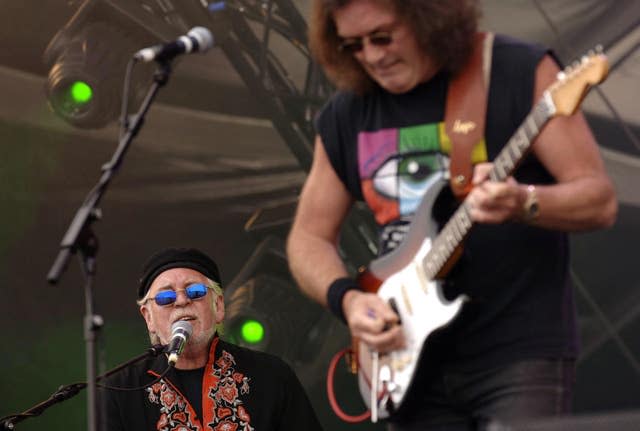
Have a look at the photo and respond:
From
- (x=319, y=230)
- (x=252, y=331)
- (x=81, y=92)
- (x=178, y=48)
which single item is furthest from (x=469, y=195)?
(x=81, y=92)

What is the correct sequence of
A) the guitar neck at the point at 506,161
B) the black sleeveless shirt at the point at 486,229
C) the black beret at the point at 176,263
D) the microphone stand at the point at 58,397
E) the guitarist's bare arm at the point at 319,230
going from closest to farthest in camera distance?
the guitar neck at the point at 506,161, the black sleeveless shirt at the point at 486,229, the guitarist's bare arm at the point at 319,230, the microphone stand at the point at 58,397, the black beret at the point at 176,263

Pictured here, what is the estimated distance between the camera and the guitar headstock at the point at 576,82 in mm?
2418

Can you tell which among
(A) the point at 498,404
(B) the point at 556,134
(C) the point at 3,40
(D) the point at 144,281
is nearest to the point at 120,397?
(D) the point at 144,281

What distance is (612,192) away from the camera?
2.58 meters

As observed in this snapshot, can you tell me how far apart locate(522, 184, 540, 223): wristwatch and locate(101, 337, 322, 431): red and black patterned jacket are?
151 cm

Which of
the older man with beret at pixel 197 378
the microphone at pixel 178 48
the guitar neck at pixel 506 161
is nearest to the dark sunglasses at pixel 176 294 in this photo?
the older man with beret at pixel 197 378

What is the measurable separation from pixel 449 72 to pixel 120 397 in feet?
5.07

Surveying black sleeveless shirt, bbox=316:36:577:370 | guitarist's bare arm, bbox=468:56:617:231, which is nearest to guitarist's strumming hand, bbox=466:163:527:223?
guitarist's bare arm, bbox=468:56:617:231

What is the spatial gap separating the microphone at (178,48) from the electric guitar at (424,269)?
2.07ft

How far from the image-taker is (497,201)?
238 centimetres

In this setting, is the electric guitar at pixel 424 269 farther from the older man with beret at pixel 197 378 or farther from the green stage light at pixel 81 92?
the green stage light at pixel 81 92

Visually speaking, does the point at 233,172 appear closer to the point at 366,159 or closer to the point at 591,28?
the point at 591,28

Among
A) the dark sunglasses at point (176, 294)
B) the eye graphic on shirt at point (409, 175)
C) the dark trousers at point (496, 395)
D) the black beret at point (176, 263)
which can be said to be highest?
the black beret at point (176, 263)

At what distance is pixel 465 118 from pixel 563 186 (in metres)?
0.29
